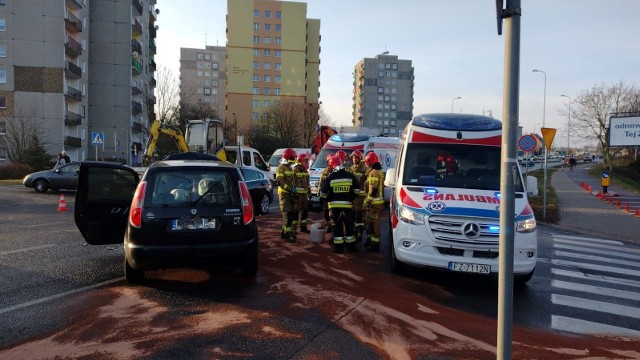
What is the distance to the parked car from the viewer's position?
20375 mm

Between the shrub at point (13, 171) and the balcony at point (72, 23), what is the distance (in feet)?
77.8

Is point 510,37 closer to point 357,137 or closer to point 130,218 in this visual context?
point 130,218

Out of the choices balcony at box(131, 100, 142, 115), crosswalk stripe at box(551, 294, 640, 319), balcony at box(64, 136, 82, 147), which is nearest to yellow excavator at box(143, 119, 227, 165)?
crosswalk stripe at box(551, 294, 640, 319)

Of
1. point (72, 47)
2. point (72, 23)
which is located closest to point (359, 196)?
point (72, 47)

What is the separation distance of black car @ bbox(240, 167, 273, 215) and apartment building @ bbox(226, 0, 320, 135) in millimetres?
74109

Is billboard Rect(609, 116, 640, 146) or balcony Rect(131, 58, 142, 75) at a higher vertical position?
balcony Rect(131, 58, 142, 75)

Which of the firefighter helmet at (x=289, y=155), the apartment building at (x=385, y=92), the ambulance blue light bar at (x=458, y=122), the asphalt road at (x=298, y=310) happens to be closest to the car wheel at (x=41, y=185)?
the asphalt road at (x=298, y=310)

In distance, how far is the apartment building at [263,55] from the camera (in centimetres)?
8906

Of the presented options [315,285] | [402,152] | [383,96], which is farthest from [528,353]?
[383,96]

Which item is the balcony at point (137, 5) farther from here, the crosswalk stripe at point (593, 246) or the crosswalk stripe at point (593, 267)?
the crosswalk stripe at point (593, 267)

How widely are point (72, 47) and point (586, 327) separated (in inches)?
2103

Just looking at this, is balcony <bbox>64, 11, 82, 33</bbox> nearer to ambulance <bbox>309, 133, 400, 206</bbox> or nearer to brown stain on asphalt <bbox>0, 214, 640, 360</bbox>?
ambulance <bbox>309, 133, 400, 206</bbox>

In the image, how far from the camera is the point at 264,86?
91688mm

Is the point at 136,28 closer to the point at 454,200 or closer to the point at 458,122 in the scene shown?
the point at 458,122
